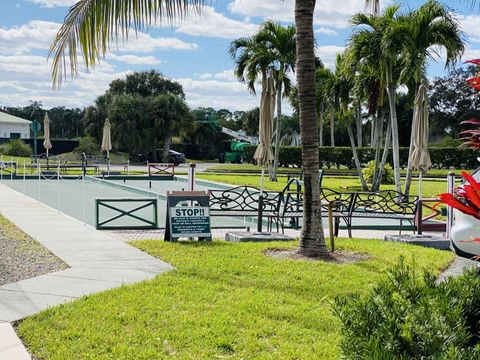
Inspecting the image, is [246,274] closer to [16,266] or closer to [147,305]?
[147,305]

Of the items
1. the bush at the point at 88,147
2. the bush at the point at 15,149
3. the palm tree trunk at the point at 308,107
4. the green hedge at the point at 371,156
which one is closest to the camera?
the palm tree trunk at the point at 308,107

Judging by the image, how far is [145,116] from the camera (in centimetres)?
5200

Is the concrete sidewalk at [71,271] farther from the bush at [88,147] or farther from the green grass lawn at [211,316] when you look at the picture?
the bush at [88,147]

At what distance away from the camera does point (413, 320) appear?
9.27ft

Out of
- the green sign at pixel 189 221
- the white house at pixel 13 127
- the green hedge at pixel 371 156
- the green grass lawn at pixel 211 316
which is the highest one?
the white house at pixel 13 127

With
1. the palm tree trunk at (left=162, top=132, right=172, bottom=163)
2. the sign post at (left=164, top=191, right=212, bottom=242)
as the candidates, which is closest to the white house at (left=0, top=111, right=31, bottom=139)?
the palm tree trunk at (left=162, top=132, right=172, bottom=163)

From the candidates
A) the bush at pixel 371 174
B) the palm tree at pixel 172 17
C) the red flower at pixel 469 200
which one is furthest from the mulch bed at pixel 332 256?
the bush at pixel 371 174

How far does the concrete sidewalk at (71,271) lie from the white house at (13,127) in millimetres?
63672

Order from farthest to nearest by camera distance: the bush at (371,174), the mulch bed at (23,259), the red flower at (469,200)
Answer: the bush at (371,174) < the mulch bed at (23,259) < the red flower at (469,200)

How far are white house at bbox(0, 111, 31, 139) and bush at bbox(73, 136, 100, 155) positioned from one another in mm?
22223

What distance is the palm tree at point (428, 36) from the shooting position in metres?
18.2

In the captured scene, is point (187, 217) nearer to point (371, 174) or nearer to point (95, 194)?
point (95, 194)

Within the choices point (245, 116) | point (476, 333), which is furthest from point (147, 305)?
point (245, 116)

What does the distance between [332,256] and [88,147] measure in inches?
1783
